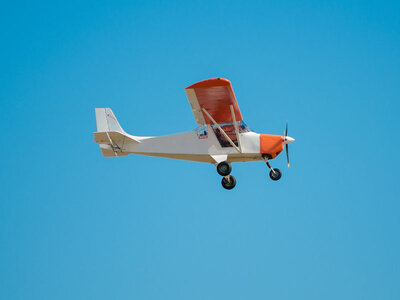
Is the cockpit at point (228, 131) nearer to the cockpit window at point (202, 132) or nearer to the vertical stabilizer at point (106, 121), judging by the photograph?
the cockpit window at point (202, 132)

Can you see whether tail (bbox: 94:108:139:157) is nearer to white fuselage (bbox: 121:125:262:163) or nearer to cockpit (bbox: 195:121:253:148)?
white fuselage (bbox: 121:125:262:163)

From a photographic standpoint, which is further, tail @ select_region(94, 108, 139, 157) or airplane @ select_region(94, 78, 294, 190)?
tail @ select_region(94, 108, 139, 157)

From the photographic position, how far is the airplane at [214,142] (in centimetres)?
1911

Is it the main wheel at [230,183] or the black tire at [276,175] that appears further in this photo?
the main wheel at [230,183]

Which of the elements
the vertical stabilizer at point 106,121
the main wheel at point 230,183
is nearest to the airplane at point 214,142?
the main wheel at point 230,183

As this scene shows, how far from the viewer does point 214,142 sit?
19641mm

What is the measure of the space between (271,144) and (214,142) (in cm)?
201

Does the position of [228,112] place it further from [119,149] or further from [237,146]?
[119,149]

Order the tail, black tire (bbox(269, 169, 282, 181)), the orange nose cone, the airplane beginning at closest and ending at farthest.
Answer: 1. the airplane
2. the orange nose cone
3. black tire (bbox(269, 169, 282, 181))
4. the tail

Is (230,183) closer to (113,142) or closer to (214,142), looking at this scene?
(214,142)

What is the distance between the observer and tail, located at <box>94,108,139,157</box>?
20188 millimetres

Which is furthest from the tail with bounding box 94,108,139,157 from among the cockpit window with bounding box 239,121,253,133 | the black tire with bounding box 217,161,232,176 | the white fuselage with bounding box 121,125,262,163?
the cockpit window with bounding box 239,121,253,133

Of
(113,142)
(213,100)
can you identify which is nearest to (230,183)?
(213,100)

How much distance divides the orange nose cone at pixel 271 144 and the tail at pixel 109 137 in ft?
15.2
